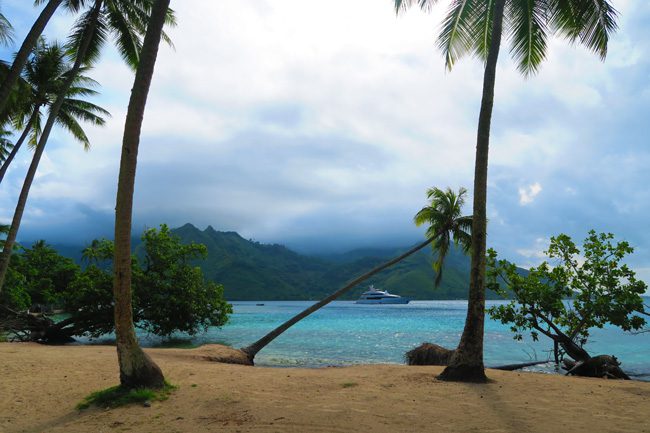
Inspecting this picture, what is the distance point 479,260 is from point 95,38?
1810 centimetres

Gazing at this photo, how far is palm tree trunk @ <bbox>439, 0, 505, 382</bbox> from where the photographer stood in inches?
363

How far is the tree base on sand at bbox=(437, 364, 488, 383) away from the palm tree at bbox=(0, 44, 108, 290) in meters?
16.5

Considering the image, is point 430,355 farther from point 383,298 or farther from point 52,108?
point 383,298

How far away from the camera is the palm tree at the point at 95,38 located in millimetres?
17500

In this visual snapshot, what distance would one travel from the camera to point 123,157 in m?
7.34

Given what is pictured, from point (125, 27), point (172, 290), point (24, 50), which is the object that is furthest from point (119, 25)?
point (172, 290)

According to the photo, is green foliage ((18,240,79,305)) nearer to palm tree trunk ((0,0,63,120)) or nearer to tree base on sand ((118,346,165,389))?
palm tree trunk ((0,0,63,120))

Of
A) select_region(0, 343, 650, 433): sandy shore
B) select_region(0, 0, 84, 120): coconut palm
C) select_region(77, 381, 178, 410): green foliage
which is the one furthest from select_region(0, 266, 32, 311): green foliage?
select_region(77, 381, 178, 410): green foliage

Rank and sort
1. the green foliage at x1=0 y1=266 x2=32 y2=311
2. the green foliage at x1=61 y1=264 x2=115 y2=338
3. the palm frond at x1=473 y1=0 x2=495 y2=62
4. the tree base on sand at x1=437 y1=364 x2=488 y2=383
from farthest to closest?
1. the green foliage at x1=0 y1=266 x2=32 y2=311
2. the green foliage at x1=61 y1=264 x2=115 y2=338
3. the palm frond at x1=473 y1=0 x2=495 y2=62
4. the tree base on sand at x1=437 y1=364 x2=488 y2=383

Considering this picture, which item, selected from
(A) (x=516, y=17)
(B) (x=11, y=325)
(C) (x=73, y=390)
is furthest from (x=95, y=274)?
(A) (x=516, y=17)

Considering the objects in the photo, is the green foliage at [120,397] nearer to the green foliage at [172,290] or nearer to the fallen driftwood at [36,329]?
the green foliage at [172,290]

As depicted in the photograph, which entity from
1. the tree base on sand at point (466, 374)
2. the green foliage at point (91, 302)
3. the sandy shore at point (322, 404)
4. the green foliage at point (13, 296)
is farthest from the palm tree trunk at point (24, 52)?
the green foliage at point (13, 296)

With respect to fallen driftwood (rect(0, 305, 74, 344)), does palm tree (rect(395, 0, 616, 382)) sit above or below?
above

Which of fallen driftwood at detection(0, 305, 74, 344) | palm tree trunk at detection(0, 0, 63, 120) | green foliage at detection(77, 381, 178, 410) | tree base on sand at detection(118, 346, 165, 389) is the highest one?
palm tree trunk at detection(0, 0, 63, 120)
